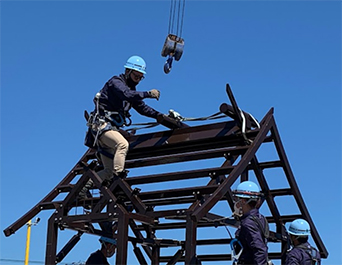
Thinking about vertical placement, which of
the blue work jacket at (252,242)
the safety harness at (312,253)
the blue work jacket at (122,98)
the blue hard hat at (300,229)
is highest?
the blue work jacket at (122,98)

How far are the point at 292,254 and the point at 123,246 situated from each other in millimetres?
2514

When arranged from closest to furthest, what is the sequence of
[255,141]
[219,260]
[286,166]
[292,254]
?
[292,254], [255,141], [286,166], [219,260]

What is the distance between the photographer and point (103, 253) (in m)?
11.2


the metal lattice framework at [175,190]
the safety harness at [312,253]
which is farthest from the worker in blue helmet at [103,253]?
the safety harness at [312,253]

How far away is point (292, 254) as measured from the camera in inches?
393

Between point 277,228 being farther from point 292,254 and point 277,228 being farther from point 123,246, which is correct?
point 123,246

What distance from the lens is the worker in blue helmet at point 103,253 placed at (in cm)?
1103

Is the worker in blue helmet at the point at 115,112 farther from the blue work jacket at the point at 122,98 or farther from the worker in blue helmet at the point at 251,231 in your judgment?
the worker in blue helmet at the point at 251,231

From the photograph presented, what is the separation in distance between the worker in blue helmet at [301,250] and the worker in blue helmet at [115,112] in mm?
2971

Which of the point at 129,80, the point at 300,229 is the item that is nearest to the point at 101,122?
the point at 129,80

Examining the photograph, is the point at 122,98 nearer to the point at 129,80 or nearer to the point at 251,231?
the point at 129,80

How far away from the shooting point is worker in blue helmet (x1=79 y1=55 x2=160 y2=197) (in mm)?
11695

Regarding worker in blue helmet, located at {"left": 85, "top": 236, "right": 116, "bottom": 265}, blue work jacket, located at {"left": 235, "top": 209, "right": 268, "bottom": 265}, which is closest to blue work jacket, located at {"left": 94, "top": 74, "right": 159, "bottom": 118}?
worker in blue helmet, located at {"left": 85, "top": 236, "right": 116, "bottom": 265}

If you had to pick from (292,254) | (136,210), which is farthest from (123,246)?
(292,254)
